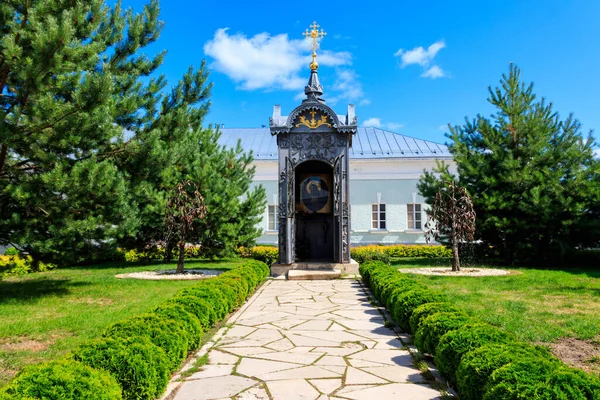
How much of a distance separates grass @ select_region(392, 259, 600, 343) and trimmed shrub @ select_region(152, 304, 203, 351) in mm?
3409

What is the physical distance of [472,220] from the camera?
13.8 meters

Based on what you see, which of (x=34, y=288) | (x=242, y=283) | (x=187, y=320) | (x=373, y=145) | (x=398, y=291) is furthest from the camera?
(x=373, y=145)

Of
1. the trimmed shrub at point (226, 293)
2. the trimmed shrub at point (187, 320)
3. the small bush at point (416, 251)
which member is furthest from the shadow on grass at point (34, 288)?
the small bush at point (416, 251)

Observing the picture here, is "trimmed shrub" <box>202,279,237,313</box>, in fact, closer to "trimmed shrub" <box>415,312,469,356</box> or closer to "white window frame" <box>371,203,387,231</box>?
"trimmed shrub" <box>415,312,469,356</box>

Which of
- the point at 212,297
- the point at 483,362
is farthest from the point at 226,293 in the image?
the point at 483,362

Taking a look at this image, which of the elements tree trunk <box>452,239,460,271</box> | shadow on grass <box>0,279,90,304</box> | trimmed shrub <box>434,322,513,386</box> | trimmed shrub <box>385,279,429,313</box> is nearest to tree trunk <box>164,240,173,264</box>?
shadow on grass <box>0,279,90,304</box>

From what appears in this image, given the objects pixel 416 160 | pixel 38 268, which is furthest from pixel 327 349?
pixel 416 160

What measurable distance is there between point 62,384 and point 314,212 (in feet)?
37.1

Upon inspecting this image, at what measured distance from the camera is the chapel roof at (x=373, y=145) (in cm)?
2525

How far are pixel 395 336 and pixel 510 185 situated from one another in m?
12.3

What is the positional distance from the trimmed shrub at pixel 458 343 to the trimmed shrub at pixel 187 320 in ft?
8.79

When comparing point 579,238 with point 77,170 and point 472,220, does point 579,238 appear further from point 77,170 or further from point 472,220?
point 77,170

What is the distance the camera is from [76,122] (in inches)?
316

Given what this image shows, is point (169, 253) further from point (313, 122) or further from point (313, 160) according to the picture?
point (313, 122)
